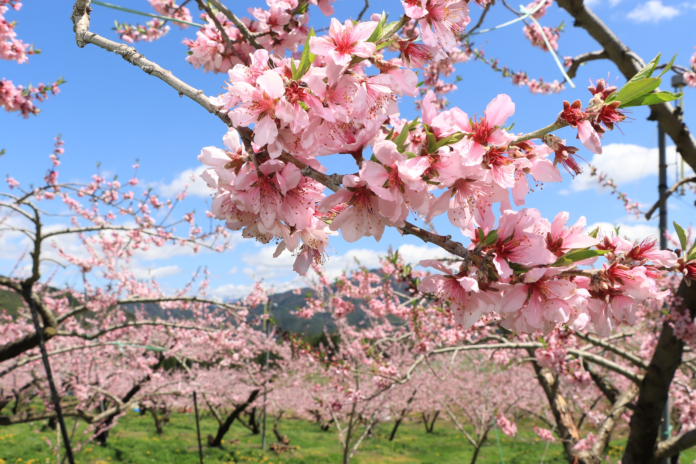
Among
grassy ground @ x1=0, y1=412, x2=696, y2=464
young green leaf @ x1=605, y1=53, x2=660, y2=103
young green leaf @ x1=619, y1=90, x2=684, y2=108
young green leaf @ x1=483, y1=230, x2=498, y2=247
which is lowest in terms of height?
grassy ground @ x1=0, y1=412, x2=696, y2=464

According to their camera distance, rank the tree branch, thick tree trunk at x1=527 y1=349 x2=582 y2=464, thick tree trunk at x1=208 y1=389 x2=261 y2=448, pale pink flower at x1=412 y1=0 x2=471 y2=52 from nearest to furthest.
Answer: pale pink flower at x1=412 y1=0 x2=471 y2=52 < the tree branch < thick tree trunk at x1=527 y1=349 x2=582 y2=464 < thick tree trunk at x1=208 y1=389 x2=261 y2=448

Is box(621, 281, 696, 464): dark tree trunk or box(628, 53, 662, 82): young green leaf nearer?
box(628, 53, 662, 82): young green leaf

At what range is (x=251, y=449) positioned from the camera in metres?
13.4

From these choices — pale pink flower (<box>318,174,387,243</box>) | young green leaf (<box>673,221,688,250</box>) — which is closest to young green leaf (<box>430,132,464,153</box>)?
pale pink flower (<box>318,174,387,243</box>)

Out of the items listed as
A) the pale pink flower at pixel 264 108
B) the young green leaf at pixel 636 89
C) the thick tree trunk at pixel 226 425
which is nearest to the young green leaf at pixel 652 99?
the young green leaf at pixel 636 89

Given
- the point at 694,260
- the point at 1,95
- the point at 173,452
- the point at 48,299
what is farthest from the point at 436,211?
the point at 173,452

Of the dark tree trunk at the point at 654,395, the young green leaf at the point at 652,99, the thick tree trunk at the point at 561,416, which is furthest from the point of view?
the thick tree trunk at the point at 561,416

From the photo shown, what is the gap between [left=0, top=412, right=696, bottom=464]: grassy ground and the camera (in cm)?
1152

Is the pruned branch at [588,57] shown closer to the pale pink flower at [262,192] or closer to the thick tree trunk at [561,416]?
the thick tree trunk at [561,416]

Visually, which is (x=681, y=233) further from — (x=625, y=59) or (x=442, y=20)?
(x=625, y=59)

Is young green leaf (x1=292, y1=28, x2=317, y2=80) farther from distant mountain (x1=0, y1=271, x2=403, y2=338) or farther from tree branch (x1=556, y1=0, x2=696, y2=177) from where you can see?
distant mountain (x1=0, y1=271, x2=403, y2=338)

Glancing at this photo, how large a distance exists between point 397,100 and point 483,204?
0.30 m

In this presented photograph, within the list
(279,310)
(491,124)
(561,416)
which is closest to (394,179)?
(491,124)

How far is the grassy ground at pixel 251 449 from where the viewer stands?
1152cm
